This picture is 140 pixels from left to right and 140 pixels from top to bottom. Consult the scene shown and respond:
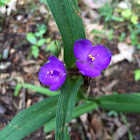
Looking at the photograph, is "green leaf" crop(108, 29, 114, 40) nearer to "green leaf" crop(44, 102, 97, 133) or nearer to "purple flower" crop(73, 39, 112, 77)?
"green leaf" crop(44, 102, 97, 133)

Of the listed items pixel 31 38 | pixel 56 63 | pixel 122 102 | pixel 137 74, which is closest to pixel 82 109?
pixel 122 102

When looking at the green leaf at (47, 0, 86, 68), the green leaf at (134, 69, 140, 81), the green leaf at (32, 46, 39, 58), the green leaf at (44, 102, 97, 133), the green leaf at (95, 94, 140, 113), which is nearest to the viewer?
the green leaf at (47, 0, 86, 68)

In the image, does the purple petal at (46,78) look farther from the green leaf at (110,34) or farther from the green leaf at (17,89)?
the green leaf at (110,34)

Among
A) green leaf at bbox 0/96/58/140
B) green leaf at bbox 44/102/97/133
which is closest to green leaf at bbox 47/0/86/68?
green leaf at bbox 0/96/58/140

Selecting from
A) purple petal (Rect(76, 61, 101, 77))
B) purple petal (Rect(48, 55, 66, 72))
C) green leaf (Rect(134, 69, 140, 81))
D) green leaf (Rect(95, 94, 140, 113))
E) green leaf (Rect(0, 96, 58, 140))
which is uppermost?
purple petal (Rect(48, 55, 66, 72))

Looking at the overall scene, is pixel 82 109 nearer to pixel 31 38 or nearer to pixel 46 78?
pixel 46 78

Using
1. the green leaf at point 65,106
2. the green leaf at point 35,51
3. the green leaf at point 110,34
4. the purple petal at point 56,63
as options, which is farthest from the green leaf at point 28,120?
the green leaf at point 110,34

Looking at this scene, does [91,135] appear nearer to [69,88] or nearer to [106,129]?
[106,129]
